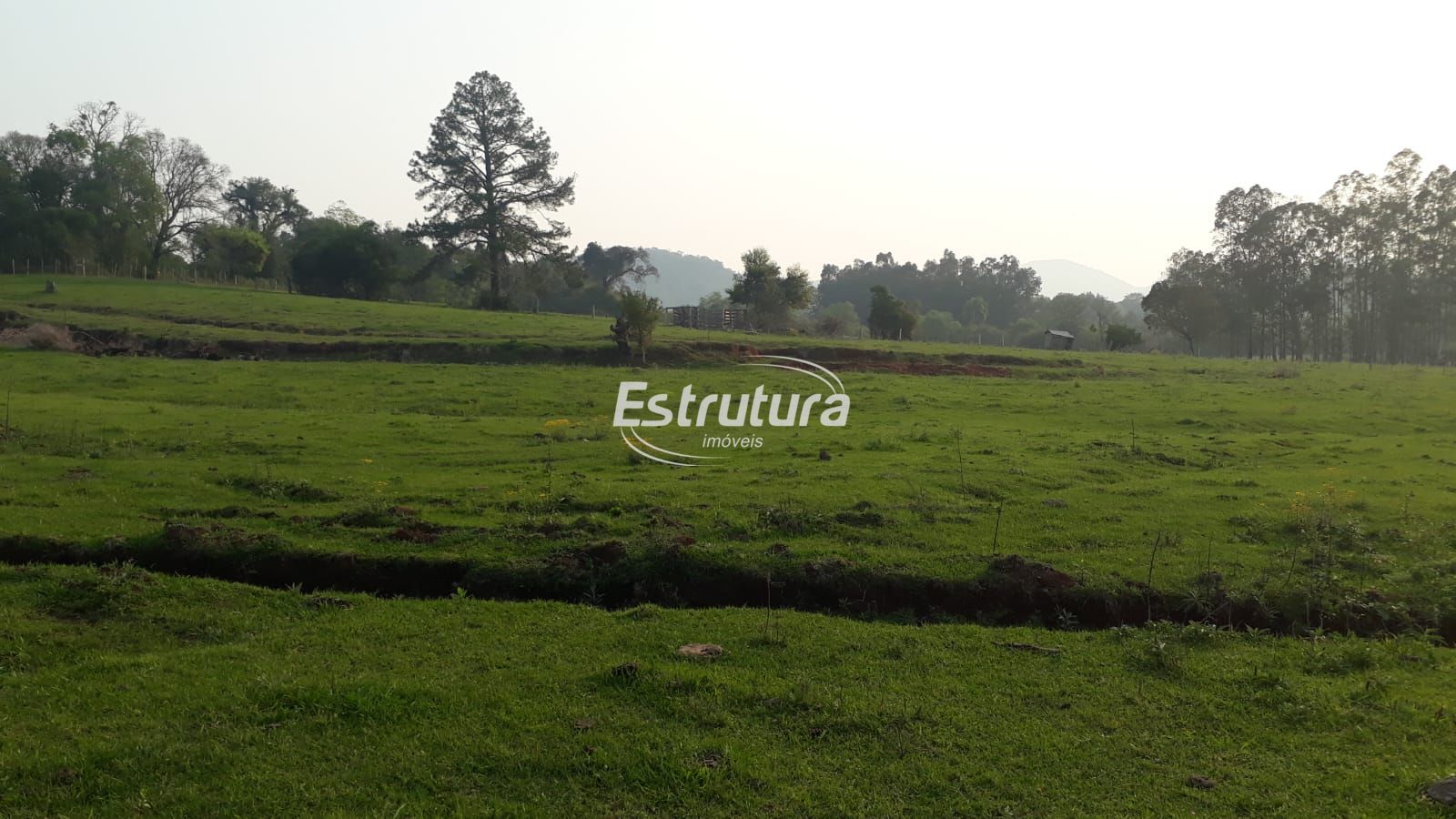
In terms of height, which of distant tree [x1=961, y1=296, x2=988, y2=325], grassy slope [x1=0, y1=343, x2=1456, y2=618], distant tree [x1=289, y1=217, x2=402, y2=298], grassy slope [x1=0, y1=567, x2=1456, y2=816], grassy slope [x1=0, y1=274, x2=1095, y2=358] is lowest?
grassy slope [x1=0, y1=567, x2=1456, y2=816]

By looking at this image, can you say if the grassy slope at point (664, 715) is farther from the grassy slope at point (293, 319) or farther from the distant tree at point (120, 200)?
the distant tree at point (120, 200)

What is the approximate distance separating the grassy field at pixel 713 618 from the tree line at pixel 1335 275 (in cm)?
6338

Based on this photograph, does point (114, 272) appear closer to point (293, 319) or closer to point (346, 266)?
point (346, 266)

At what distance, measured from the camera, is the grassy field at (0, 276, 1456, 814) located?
646 cm

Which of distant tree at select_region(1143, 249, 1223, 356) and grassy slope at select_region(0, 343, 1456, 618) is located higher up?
distant tree at select_region(1143, 249, 1223, 356)

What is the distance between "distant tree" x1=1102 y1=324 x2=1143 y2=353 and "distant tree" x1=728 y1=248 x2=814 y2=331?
22578 millimetres

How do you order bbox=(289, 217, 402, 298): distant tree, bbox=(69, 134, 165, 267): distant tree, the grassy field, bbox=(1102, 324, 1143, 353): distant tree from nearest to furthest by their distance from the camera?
1. the grassy field
2. bbox=(289, 217, 402, 298): distant tree
3. bbox=(69, 134, 165, 267): distant tree
4. bbox=(1102, 324, 1143, 353): distant tree

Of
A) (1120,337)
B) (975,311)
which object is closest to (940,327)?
(975,311)

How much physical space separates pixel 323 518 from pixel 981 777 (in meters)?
10.3

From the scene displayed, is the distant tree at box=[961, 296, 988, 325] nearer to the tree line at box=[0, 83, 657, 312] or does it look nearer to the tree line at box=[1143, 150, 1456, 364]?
the tree line at box=[1143, 150, 1456, 364]

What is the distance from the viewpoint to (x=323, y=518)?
12773 millimetres

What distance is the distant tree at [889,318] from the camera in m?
57.6

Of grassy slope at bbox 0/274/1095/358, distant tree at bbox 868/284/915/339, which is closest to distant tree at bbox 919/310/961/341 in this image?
distant tree at bbox 868/284/915/339

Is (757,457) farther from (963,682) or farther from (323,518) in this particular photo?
(963,682)
